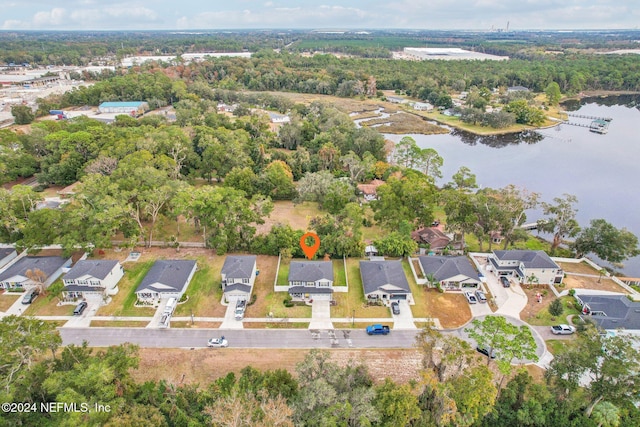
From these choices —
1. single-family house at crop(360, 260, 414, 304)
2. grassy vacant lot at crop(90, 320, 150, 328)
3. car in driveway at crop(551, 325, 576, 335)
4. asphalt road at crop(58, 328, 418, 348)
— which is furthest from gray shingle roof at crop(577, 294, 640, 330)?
grassy vacant lot at crop(90, 320, 150, 328)

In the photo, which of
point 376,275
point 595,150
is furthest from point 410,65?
point 376,275

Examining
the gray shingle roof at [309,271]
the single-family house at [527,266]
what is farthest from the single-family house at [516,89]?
the gray shingle roof at [309,271]

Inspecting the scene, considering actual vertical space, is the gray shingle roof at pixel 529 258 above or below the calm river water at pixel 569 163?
above

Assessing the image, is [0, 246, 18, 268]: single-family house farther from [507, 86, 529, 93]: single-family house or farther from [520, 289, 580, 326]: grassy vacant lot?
[507, 86, 529, 93]: single-family house

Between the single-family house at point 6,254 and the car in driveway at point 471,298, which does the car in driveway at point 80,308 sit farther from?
the car in driveway at point 471,298

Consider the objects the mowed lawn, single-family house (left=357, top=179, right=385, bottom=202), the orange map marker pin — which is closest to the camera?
the mowed lawn
